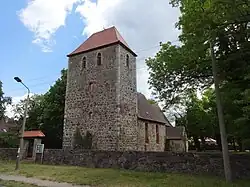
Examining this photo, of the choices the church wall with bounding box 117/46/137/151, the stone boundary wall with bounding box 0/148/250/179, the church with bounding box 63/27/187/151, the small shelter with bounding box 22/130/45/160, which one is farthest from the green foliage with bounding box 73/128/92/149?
the stone boundary wall with bounding box 0/148/250/179

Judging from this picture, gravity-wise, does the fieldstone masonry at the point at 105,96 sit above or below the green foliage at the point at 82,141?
above

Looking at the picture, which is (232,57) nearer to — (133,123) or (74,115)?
(133,123)

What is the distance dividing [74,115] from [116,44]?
8.51m

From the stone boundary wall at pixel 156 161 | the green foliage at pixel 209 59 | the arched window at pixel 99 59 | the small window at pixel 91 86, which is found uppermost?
the arched window at pixel 99 59

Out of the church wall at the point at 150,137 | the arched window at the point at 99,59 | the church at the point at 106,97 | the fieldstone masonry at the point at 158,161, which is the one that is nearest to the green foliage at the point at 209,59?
the fieldstone masonry at the point at 158,161

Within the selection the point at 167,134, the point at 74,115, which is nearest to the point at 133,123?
the point at 74,115

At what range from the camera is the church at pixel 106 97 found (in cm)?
2295

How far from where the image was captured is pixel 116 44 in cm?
2480

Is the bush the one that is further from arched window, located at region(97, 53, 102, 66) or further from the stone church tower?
arched window, located at region(97, 53, 102, 66)

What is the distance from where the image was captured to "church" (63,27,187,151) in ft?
75.3

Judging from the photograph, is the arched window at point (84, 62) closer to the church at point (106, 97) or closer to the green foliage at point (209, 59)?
the church at point (106, 97)

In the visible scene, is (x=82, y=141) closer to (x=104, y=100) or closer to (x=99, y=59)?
(x=104, y=100)

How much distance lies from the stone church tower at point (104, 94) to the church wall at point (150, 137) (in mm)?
1473

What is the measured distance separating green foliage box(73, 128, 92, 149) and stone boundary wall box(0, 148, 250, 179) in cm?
358
